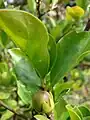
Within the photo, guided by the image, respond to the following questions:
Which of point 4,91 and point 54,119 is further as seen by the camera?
point 4,91

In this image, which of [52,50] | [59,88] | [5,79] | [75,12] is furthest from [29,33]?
[5,79]

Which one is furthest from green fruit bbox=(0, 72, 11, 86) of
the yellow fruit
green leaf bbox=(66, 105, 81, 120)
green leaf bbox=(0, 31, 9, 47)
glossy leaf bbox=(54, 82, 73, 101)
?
green leaf bbox=(66, 105, 81, 120)

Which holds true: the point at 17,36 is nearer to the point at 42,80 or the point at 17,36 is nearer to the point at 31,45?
the point at 31,45

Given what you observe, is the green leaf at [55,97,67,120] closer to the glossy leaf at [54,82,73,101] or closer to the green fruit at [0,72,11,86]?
the glossy leaf at [54,82,73,101]

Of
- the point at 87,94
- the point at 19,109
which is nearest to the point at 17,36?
the point at 19,109

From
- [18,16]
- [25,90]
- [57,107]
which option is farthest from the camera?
[25,90]

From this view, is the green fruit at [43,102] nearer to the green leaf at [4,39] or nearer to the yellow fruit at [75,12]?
the yellow fruit at [75,12]

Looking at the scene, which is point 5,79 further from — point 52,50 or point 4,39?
point 52,50
